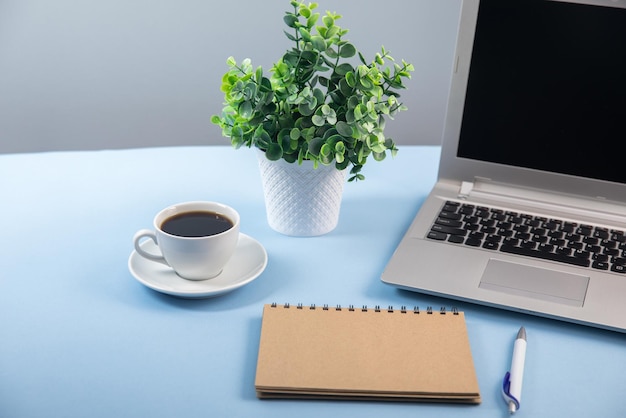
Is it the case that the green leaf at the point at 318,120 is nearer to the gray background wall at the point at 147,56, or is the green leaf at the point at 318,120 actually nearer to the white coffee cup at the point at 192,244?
the white coffee cup at the point at 192,244

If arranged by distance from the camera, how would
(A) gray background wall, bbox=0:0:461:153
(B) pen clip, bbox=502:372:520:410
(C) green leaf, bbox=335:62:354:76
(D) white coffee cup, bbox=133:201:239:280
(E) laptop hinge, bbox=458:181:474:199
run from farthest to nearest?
(A) gray background wall, bbox=0:0:461:153 → (E) laptop hinge, bbox=458:181:474:199 → (C) green leaf, bbox=335:62:354:76 → (D) white coffee cup, bbox=133:201:239:280 → (B) pen clip, bbox=502:372:520:410

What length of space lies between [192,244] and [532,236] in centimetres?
48

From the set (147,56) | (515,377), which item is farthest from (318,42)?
(147,56)

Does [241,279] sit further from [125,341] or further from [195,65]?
[195,65]

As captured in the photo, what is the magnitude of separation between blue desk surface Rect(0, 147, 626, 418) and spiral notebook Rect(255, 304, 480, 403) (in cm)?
2

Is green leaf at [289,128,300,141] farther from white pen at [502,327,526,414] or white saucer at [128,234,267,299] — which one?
white pen at [502,327,526,414]

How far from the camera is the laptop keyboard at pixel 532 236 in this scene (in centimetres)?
97

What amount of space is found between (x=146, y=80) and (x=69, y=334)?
1544 mm

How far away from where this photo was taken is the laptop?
94cm

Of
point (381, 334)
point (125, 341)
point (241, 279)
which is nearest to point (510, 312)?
point (381, 334)

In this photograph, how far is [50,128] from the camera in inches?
90.0

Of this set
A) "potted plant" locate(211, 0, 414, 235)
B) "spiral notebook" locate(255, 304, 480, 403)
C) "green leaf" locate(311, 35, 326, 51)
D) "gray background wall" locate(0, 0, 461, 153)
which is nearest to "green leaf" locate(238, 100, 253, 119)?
"potted plant" locate(211, 0, 414, 235)

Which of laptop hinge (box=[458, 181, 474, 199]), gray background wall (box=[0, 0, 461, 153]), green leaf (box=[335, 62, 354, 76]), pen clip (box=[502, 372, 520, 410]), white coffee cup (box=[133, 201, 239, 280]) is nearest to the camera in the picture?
pen clip (box=[502, 372, 520, 410])

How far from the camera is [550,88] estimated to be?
1.05 m
